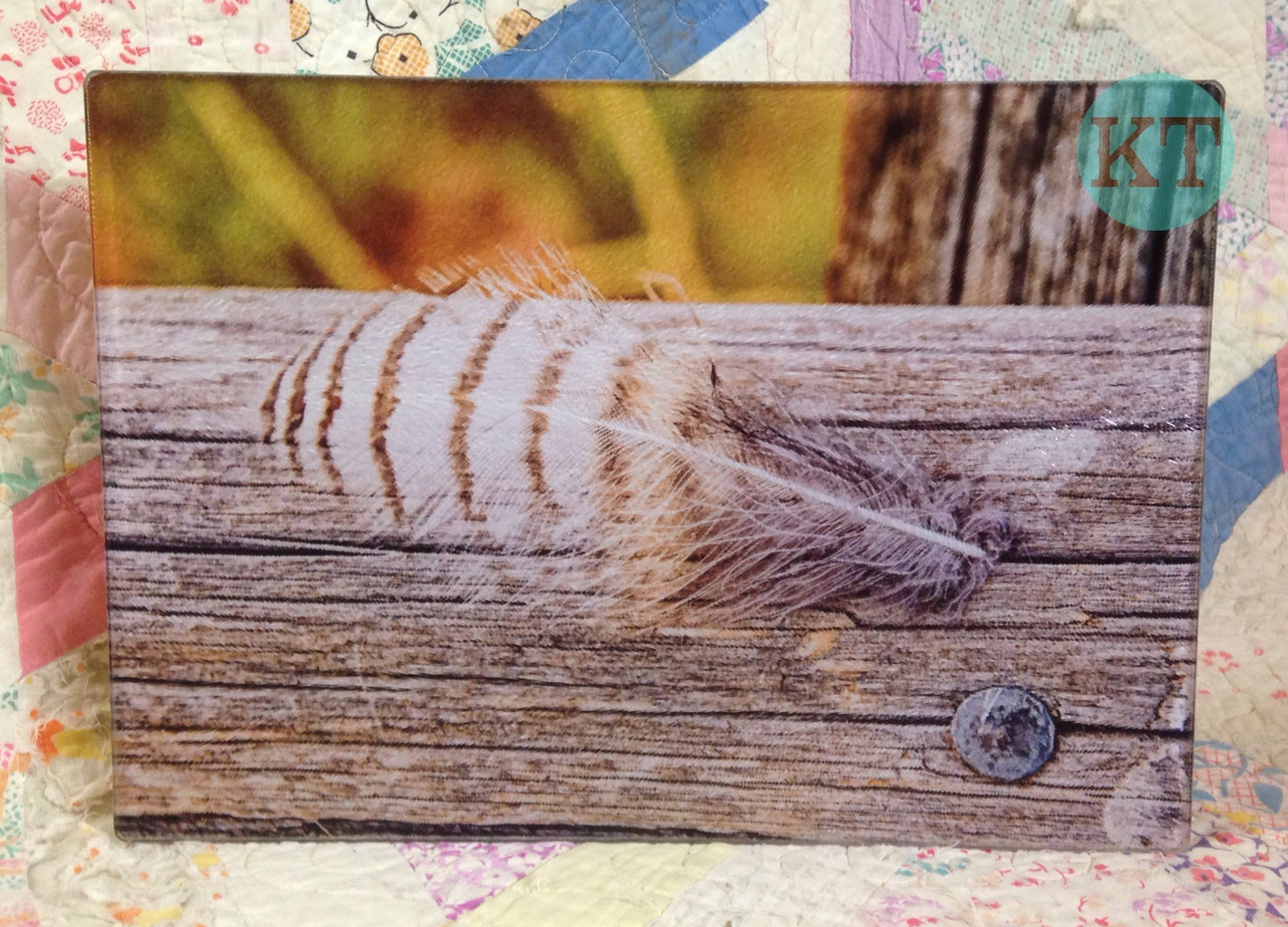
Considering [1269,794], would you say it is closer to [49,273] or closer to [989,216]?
[989,216]

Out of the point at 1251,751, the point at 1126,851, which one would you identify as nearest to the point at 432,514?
the point at 1126,851

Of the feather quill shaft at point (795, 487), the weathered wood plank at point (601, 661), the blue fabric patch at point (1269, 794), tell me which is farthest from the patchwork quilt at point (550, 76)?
the feather quill shaft at point (795, 487)

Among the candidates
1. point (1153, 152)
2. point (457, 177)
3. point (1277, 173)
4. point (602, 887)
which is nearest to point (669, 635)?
point (602, 887)

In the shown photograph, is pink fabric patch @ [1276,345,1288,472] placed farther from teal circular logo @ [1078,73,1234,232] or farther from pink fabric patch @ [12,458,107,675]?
pink fabric patch @ [12,458,107,675]

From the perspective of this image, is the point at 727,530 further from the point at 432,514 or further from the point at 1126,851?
the point at 1126,851

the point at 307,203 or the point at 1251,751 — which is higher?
the point at 307,203
